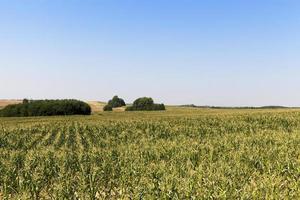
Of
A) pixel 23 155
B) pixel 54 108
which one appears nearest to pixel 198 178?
pixel 23 155

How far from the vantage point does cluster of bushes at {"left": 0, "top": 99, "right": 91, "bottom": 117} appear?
333 ft

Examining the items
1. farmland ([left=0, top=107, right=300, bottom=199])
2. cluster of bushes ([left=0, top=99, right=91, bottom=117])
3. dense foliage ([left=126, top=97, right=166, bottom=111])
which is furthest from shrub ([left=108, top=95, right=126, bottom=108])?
farmland ([left=0, top=107, right=300, bottom=199])

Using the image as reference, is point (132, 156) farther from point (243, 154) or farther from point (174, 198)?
point (174, 198)

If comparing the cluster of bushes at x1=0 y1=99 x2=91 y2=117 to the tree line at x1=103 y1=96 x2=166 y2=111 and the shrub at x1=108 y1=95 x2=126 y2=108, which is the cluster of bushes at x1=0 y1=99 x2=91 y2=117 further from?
the shrub at x1=108 y1=95 x2=126 y2=108

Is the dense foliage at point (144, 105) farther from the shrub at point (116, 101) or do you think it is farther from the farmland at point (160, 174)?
the farmland at point (160, 174)

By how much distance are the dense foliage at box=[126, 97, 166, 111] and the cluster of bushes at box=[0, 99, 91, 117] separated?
24.4m

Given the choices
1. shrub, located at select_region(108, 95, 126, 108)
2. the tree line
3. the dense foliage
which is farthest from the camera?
shrub, located at select_region(108, 95, 126, 108)

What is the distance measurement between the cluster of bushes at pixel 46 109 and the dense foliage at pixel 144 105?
24.4 meters

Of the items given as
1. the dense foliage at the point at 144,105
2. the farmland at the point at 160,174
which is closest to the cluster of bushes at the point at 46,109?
the dense foliage at the point at 144,105

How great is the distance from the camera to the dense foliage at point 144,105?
13012 cm

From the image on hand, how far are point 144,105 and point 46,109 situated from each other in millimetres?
38877

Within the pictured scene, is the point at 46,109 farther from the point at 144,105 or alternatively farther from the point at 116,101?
the point at 116,101

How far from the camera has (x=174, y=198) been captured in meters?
10.7

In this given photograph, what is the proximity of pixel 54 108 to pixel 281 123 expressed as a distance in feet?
216
